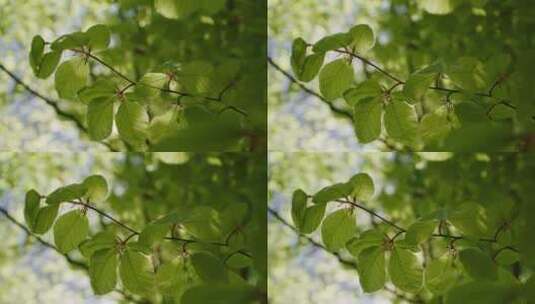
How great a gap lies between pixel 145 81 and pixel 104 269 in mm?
332

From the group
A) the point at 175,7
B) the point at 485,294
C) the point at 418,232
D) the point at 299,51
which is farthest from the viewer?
the point at 299,51

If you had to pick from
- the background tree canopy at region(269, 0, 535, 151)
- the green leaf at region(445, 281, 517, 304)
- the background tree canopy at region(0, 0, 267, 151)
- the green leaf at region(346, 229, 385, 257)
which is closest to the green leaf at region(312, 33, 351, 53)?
the background tree canopy at region(269, 0, 535, 151)

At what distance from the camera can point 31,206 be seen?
125 cm

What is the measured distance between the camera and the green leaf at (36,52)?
4.08 ft

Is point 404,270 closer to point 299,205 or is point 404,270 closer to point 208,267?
point 299,205

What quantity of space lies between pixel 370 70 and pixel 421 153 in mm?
176

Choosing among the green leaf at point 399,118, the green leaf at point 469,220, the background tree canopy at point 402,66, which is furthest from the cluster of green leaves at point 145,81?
the green leaf at point 469,220

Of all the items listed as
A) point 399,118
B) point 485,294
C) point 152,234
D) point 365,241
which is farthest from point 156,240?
point 485,294

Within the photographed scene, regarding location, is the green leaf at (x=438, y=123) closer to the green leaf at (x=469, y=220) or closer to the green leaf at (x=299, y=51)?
the green leaf at (x=469, y=220)

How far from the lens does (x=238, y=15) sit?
1.26 m

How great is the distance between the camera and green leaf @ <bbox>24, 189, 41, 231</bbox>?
1243 mm

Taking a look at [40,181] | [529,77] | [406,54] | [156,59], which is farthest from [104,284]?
[529,77]

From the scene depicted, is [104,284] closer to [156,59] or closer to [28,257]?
[28,257]

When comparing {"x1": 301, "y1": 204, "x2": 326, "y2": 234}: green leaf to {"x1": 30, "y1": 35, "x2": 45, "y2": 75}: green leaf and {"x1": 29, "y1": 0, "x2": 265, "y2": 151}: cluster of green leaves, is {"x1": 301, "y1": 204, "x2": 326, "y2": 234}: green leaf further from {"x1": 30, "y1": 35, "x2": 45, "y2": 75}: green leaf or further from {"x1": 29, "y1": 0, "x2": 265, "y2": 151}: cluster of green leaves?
{"x1": 30, "y1": 35, "x2": 45, "y2": 75}: green leaf
